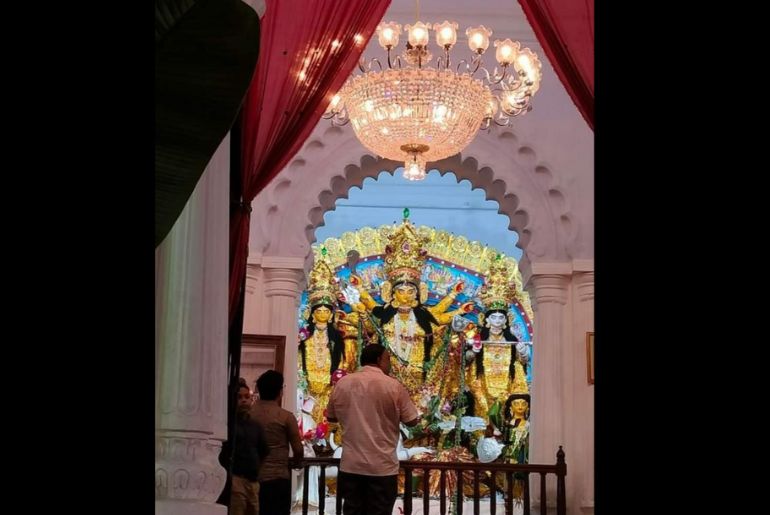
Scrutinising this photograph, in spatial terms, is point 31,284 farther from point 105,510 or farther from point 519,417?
point 519,417

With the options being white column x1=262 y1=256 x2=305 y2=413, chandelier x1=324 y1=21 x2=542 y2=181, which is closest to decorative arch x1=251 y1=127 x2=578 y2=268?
white column x1=262 y1=256 x2=305 y2=413

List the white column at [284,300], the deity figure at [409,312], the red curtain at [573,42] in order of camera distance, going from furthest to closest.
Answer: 1. the deity figure at [409,312]
2. the white column at [284,300]
3. the red curtain at [573,42]

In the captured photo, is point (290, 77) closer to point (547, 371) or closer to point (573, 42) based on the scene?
point (573, 42)

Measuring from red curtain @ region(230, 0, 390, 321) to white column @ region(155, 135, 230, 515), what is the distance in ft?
6.48

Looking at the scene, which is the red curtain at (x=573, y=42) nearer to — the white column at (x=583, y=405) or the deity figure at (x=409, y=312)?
the white column at (x=583, y=405)

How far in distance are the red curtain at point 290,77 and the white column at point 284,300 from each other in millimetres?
3562

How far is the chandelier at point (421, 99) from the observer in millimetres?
6477

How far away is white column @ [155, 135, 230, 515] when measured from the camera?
8.02 feet

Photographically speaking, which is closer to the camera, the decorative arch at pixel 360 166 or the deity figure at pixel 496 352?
the decorative arch at pixel 360 166

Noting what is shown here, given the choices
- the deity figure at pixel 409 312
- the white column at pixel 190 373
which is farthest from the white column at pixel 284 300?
the white column at pixel 190 373

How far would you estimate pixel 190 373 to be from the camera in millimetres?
2533

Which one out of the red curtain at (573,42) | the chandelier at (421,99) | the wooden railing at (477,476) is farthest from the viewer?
the wooden railing at (477,476)

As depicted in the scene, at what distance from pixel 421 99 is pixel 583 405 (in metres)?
Answer: 2.95
